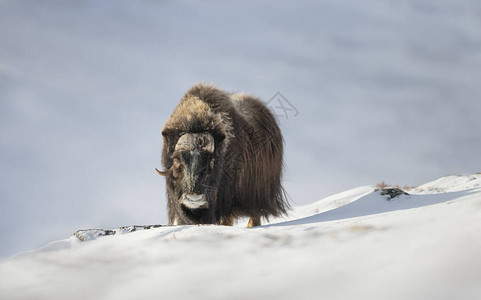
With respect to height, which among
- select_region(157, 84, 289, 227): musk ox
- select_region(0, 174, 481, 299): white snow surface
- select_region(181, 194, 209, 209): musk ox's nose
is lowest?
select_region(0, 174, 481, 299): white snow surface

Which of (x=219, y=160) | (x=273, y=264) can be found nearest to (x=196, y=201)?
(x=219, y=160)

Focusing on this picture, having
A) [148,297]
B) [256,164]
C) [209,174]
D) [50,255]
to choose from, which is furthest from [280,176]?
[148,297]

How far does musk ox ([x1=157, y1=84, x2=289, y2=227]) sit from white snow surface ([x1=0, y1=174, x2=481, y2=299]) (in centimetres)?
242

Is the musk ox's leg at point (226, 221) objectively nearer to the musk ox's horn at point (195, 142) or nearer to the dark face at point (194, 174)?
the dark face at point (194, 174)

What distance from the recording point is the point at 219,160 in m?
5.05

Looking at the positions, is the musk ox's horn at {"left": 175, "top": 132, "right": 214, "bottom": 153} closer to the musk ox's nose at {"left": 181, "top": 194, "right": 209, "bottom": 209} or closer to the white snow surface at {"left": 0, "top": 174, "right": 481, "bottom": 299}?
the musk ox's nose at {"left": 181, "top": 194, "right": 209, "bottom": 209}

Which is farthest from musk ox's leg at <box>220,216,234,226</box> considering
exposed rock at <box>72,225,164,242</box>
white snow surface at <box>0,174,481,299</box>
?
white snow surface at <box>0,174,481,299</box>

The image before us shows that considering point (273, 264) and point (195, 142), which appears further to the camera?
point (195, 142)

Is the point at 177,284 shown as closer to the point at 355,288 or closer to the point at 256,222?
the point at 355,288

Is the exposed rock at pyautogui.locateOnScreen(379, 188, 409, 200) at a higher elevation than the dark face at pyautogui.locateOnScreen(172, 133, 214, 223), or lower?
lower

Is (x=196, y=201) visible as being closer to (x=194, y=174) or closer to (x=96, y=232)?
(x=194, y=174)

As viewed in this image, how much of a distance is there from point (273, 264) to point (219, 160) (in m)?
3.22

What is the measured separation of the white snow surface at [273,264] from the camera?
1537 millimetres

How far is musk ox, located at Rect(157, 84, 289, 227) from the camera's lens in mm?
4859
